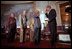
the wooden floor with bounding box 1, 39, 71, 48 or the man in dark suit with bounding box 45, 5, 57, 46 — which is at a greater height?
the man in dark suit with bounding box 45, 5, 57, 46

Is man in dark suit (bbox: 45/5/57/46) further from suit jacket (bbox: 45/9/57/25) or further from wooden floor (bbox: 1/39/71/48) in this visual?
wooden floor (bbox: 1/39/71/48)

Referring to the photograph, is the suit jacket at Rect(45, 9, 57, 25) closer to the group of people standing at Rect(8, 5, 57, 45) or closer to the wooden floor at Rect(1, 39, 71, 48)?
the group of people standing at Rect(8, 5, 57, 45)

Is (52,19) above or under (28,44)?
above

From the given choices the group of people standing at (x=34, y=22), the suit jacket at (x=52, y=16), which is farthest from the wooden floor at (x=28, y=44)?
the suit jacket at (x=52, y=16)

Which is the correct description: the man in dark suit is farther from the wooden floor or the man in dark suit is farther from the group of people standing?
the wooden floor

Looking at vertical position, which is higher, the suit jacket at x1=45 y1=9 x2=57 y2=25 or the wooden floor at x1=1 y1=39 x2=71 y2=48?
the suit jacket at x1=45 y1=9 x2=57 y2=25

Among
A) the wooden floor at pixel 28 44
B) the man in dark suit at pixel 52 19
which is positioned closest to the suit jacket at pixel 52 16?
the man in dark suit at pixel 52 19

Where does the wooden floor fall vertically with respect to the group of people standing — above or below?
below

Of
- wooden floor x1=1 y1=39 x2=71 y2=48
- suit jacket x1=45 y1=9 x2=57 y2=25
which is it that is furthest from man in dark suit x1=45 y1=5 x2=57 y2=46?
wooden floor x1=1 y1=39 x2=71 y2=48

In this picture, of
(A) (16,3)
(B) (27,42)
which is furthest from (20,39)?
(A) (16,3)

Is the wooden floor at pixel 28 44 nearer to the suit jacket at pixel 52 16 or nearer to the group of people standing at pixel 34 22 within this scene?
the group of people standing at pixel 34 22

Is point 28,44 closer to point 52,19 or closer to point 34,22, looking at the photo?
point 34,22

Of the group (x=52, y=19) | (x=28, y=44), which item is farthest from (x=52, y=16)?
(x=28, y=44)

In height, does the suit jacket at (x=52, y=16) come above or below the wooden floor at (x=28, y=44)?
above
